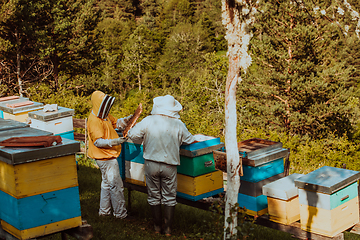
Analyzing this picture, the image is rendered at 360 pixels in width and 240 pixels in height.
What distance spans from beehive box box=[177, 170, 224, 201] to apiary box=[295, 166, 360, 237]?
1.18m

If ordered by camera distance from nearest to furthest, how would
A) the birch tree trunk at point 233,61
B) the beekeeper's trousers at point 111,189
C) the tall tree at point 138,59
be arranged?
the birch tree trunk at point 233,61 → the beekeeper's trousers at point 111,189 → the tall tree at point 138,59

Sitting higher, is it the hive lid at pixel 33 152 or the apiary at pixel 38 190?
the hive lid at pixel 33 152

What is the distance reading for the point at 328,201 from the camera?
9.84ft

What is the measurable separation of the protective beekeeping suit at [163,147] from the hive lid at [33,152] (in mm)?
1224

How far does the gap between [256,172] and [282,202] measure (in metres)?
0.41

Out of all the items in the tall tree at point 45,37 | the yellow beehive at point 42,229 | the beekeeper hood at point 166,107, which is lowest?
the yellow beehive at point 42,229

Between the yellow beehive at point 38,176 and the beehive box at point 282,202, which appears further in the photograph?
the beehive box at point 282,202

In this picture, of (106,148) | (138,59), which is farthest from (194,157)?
(138,59)

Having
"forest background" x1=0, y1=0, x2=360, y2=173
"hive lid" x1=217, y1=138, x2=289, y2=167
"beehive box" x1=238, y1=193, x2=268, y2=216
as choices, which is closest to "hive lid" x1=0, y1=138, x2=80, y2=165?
"hive lid" x1=217, y1=138, x2=289, y2=167

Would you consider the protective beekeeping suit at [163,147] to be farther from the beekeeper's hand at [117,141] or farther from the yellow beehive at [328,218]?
the yellow beehive at [328,218]

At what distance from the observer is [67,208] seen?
2.97 metres

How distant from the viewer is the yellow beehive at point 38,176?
107 inches

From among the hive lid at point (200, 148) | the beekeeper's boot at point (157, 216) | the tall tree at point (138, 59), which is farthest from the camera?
the tall tree at point (138, 59)

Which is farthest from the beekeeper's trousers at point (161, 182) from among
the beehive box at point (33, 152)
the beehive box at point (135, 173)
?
the beehive box at point (33, 152)
